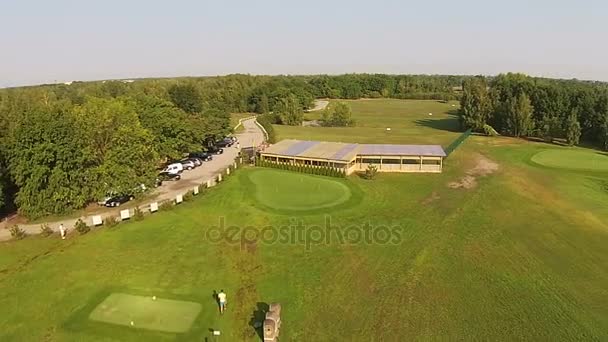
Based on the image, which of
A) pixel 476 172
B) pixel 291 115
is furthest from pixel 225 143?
pixel 476 172

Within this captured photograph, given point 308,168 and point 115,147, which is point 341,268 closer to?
point 115,147

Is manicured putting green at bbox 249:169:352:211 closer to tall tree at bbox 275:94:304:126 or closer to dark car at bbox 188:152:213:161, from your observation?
dark car at bbox 188:152:213:161

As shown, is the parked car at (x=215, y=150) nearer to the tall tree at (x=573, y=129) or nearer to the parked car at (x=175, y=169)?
the parked car at (x=175, y=169)

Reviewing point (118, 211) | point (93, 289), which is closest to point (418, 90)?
point (118, 211)

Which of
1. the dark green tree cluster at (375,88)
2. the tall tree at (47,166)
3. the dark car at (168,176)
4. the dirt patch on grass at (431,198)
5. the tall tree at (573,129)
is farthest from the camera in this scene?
the dark green tree cluster at (375,88)

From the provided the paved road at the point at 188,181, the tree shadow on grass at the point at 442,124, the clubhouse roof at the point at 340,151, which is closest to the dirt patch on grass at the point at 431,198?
the clubhouse roof at the point at 340,151

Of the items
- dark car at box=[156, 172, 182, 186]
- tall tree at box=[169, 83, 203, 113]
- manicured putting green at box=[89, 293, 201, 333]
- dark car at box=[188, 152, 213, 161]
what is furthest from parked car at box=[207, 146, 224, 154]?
manicured putting green at box=[89, 293, 201, 333]
